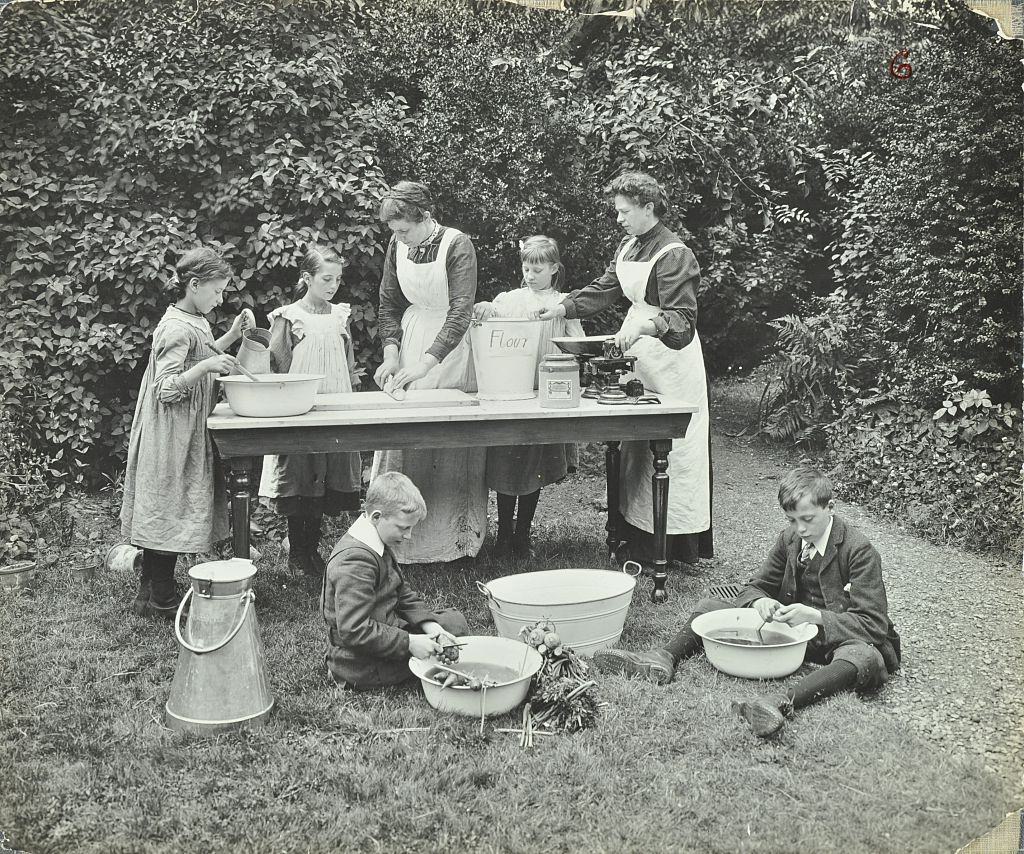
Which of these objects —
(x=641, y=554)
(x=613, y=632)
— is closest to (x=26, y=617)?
(x=613, y=632)

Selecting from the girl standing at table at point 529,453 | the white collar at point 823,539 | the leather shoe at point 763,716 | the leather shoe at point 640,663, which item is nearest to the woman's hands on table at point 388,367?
the girl standing at table at point 529,453

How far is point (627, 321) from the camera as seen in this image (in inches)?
190

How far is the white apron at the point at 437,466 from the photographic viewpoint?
15.5ft

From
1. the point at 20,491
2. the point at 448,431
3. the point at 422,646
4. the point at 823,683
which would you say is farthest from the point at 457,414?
the point at 20,491

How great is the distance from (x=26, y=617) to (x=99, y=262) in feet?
7.59

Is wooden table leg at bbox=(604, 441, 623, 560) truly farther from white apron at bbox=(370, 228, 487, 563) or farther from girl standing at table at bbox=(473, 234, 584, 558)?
white apron at bbox=(370, 228, 487, 563)

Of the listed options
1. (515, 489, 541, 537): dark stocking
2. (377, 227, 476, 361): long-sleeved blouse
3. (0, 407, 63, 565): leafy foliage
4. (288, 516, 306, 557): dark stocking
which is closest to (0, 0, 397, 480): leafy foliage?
(0, 407, 63, 565): leafy foliage

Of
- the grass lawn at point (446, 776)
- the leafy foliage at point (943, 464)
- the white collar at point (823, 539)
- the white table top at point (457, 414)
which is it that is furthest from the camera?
the leafy foliage at point (943, 464)

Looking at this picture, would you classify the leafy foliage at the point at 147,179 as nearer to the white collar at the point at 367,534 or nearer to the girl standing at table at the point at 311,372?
the girl standing at table at the point at 311,372

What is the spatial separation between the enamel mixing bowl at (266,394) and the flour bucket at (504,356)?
0.82m

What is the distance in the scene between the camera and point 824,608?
3.53 m

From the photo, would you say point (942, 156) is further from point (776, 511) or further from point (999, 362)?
point (776, 511)

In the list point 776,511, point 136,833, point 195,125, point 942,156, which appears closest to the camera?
point 136,833

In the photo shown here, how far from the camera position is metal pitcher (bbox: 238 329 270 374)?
4.41 metres
